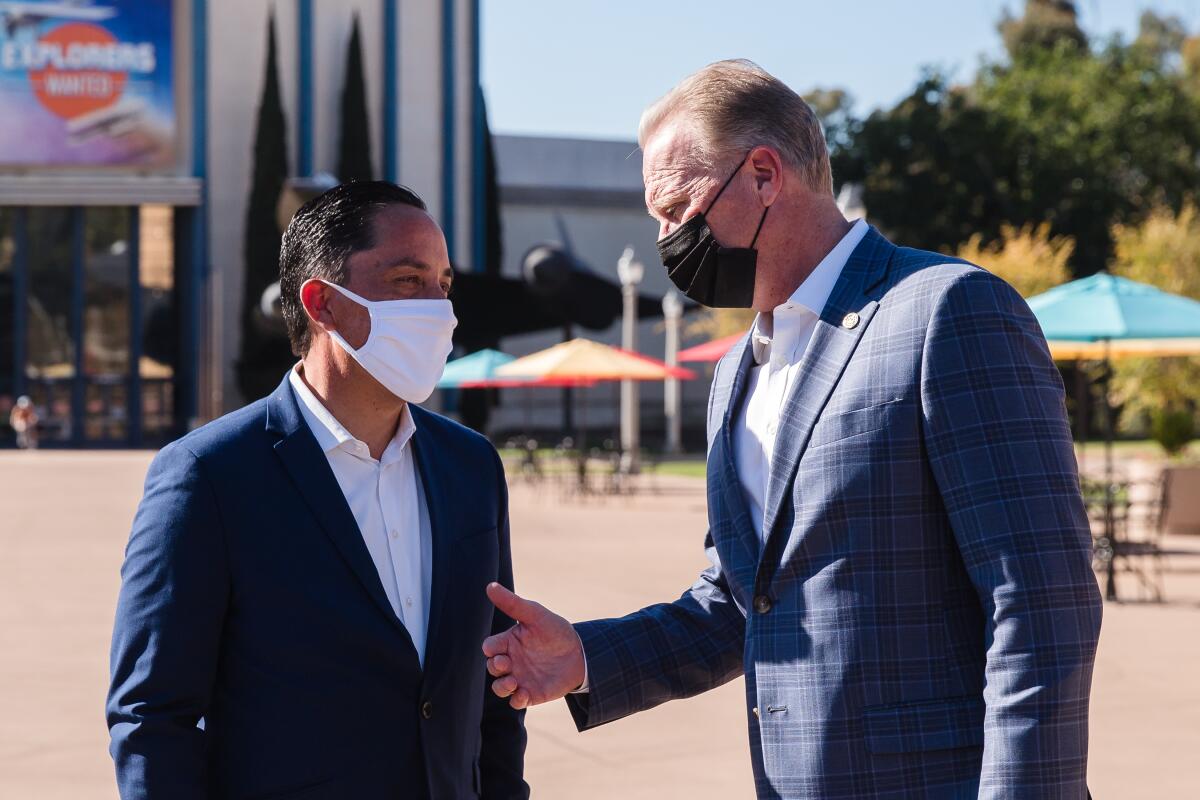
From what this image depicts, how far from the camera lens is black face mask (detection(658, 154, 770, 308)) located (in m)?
2.65

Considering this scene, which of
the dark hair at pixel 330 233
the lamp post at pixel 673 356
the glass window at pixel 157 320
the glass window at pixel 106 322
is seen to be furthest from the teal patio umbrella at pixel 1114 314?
the glass window at pixel 106 322

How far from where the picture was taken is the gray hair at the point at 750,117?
8.33 feet

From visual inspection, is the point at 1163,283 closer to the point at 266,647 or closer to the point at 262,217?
the point at 262,217

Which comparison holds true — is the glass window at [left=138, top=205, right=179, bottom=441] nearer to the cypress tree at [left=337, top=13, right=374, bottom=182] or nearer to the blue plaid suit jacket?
the cypress tree at [left=337, top=13, right=374, bottom=182]

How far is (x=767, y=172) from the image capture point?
2.57 metres

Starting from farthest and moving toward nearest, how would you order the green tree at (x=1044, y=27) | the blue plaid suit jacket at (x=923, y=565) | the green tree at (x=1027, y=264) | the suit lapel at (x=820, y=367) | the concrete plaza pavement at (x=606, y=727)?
the green tree at (x=1044, y=27), the green tree at (x=1027, y=264), the concrete plaza pavement at (x=606, y=727), the suit lapel at (x=820, y=367), the blue plaid suit jacket at (x=923, y=565)

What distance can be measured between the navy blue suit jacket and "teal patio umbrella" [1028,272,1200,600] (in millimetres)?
9217

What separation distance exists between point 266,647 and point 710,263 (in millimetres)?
1048

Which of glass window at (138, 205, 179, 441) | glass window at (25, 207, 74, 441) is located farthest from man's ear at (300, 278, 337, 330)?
glass window at (25, 207, 74, 441)

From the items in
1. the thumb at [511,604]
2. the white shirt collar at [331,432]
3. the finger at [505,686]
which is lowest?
the finger at [505,686]

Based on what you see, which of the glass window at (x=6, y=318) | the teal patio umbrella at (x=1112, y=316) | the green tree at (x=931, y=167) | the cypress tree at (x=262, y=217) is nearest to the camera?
the teal patio umbrella at (x=1112, y=316)

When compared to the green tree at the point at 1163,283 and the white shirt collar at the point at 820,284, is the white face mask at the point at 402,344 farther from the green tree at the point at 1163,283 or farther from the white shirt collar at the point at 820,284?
the green tree at the point at 1163,283

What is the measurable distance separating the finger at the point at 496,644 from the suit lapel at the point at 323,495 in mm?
228

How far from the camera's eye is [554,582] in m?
11.7
